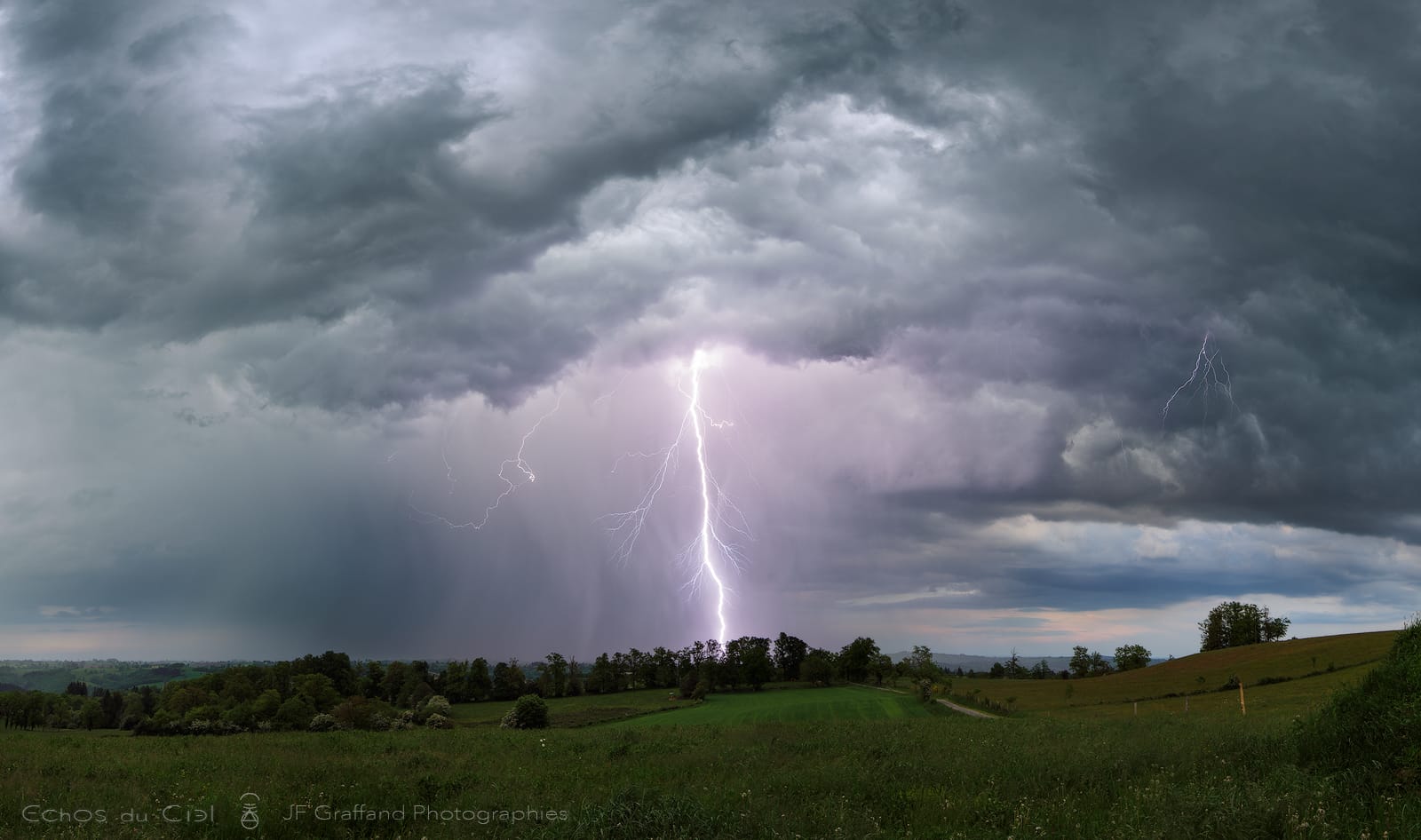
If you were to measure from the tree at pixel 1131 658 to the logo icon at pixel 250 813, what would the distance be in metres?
164

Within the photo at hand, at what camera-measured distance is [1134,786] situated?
14.0 meters

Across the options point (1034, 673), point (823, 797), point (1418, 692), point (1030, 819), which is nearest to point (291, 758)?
point (823, 797)

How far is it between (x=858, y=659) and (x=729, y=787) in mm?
110663

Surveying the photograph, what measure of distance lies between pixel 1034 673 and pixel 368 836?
571 ft

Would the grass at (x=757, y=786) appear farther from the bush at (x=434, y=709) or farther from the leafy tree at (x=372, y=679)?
the leafy tree at (x=372, y=679)

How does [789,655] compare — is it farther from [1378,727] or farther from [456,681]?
[1378,727]

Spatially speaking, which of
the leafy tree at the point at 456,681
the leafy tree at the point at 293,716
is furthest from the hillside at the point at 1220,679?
the leafy tree at the point at 456,681

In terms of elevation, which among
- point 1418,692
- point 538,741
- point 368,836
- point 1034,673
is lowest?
point 1034,673

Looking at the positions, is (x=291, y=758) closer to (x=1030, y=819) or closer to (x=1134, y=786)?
(x=1030, y=819)

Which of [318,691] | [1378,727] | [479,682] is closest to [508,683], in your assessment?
[479,682]

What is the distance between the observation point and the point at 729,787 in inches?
595

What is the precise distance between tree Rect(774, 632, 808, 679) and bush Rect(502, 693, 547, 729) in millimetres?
81243

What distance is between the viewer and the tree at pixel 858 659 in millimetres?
118688

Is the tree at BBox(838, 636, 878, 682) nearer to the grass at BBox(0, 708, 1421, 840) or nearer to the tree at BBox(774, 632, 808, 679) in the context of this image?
the tree at BBox(774, 632, 808, 679)
